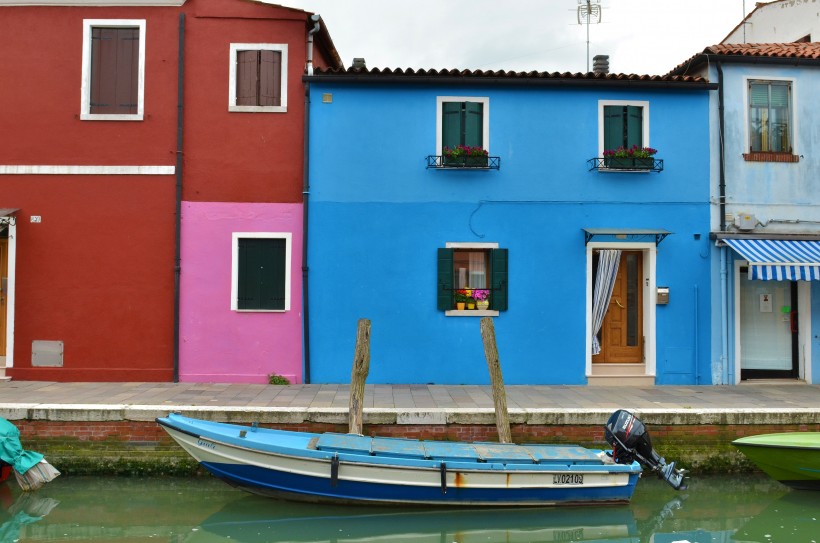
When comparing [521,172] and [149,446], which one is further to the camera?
[521,172]

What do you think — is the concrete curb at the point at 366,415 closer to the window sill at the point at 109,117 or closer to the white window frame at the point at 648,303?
the white window frame at the point at 648,303

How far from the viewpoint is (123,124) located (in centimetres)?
1245

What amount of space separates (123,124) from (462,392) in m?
7.03

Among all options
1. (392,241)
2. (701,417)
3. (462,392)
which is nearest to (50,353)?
(392,241)

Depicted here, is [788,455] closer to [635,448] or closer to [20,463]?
[635,448]

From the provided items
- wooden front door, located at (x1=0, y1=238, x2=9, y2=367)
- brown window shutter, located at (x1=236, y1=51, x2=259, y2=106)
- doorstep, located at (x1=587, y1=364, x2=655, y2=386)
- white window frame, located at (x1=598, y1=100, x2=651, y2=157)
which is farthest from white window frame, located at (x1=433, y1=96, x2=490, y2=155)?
wooden front door, located at (x1=0, y1=238, x2=9, y2=367)

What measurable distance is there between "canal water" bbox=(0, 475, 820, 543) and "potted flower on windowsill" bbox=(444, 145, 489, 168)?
5.71 m

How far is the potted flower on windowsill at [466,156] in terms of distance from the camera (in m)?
12.4

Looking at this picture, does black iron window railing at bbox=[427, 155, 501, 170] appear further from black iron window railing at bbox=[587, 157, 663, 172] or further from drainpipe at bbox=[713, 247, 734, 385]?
drainpipe at bbox=[713, 247, 734, 385]

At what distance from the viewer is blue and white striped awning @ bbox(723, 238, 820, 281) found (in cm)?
1184

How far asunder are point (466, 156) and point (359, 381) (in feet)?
15.4

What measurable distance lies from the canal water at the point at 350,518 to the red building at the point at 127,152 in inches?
138

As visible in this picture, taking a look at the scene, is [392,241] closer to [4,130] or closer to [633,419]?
[633,419]

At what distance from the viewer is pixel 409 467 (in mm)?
8391
